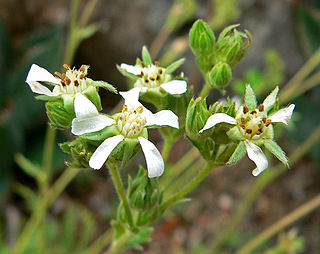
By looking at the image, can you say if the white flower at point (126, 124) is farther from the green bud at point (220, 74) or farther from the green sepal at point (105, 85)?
the green bud at point (220, 74)

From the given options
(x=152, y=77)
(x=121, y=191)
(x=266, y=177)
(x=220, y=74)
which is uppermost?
(x=152, y=77)

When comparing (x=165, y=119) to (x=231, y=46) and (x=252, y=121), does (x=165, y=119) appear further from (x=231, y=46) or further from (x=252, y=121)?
(x=231, y=46)

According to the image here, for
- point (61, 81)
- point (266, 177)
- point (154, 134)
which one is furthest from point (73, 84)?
point (154, 134)

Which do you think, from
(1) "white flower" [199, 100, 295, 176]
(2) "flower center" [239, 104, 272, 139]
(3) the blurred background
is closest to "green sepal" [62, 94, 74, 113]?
(1) "white flower" [199, 100, 295, 176]

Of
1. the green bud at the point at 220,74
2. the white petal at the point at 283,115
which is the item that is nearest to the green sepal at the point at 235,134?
the white petal at the point at 283,115

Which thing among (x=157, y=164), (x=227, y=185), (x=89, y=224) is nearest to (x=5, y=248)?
(x=89, y=224)

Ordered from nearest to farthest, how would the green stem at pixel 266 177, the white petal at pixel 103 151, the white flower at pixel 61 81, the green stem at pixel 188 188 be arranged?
1. the white petal at pixel 103 151
2. the white flower at pixel 61 81
3. the green stem at pixel 188 188
4. the green stem at pixel 266 177

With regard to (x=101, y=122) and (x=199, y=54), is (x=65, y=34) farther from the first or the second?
(x=101, y=122)
